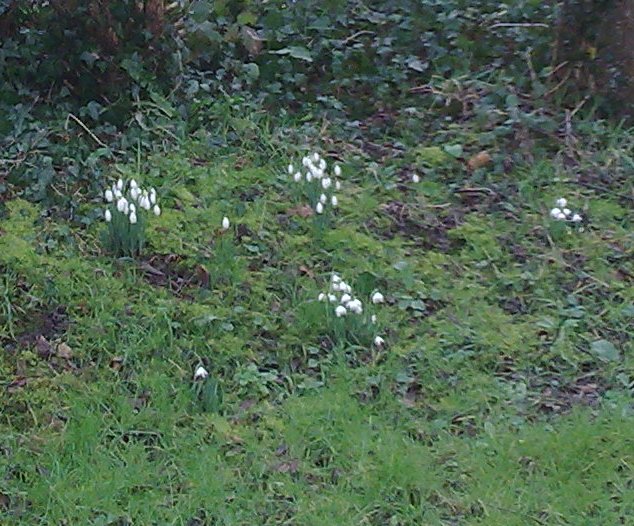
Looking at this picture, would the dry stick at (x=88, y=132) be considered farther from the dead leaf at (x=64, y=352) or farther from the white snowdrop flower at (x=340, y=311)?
the white snowdrop flower at (x=340, y=311)

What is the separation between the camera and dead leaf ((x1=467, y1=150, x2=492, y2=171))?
6242 millimetres

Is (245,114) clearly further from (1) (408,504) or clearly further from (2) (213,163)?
(1) (408,504)

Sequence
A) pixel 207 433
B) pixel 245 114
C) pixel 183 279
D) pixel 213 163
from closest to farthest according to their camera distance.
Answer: pixel 207 433
pixel 183 279
pixel 213 163
pixel 245 114

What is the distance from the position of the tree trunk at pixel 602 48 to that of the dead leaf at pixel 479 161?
88 centimetres

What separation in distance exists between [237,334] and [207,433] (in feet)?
2.12

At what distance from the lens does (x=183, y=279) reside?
522cm

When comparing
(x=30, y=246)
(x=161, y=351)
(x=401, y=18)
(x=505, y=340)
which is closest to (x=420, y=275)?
(x=505, y=340)

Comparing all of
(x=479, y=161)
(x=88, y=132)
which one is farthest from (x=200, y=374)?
(x=479, y=161)

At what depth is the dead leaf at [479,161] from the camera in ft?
20.5

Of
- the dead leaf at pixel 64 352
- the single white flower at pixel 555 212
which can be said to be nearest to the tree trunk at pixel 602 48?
the single white flower at pixel 555 212

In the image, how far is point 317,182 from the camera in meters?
5.64

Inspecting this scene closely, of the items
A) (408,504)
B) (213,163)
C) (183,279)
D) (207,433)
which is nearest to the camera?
(408,504)

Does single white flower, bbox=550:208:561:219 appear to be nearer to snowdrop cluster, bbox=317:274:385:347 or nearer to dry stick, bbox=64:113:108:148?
snowdrop cluster, bbox=317:274:385:347

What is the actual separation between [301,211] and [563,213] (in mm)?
1256
